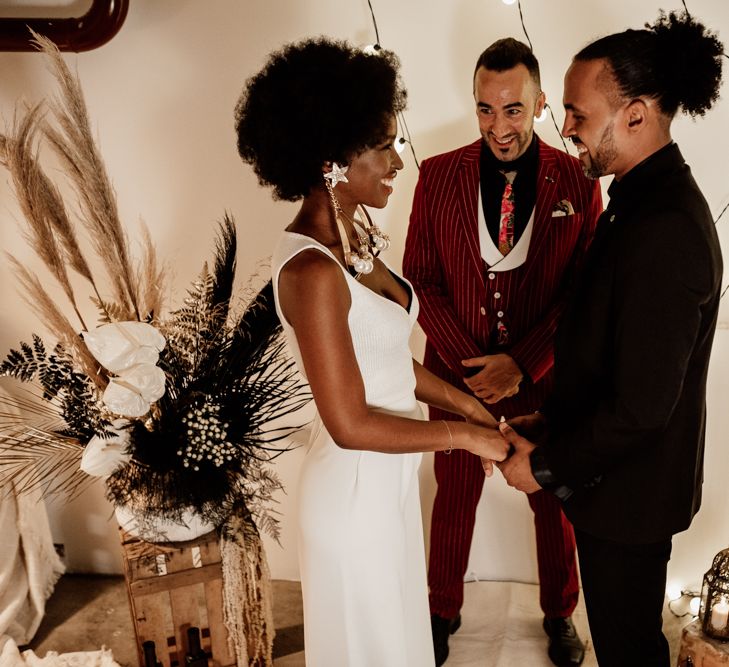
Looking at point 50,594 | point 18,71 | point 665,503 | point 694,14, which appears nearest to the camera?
point 665,503

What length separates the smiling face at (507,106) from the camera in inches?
74.2

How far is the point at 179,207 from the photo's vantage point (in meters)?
2.42

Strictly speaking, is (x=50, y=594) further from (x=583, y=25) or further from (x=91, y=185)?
(x=583, y=25)

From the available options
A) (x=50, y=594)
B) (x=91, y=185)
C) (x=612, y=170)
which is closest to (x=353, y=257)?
(x=612, y=170)

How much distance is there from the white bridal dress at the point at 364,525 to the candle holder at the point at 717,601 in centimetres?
93

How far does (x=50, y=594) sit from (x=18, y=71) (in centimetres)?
191

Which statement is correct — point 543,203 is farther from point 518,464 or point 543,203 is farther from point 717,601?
point 717,601

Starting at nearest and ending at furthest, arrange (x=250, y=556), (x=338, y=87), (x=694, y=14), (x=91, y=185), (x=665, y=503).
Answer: (x=338, y=87) → (x=665, y=503) → (x=91, y=185) → (x=250, y=556) → (x=694, y=14)

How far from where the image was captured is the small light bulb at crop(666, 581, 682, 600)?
8.15 feet

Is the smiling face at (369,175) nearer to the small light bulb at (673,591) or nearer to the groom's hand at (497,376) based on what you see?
the groom's hand at (497,376)

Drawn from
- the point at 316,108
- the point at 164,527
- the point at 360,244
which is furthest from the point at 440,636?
the point at 316,108

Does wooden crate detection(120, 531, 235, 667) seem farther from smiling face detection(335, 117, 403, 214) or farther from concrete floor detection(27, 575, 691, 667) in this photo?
smiling face detection(335, 117, 403, 214)

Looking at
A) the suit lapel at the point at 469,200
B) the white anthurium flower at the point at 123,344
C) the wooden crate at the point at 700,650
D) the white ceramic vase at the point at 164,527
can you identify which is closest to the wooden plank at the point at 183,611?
the white ceramic vase at the point at 164,527

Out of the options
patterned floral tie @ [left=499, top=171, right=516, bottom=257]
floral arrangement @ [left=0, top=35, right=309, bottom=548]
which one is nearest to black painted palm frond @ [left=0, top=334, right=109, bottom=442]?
floral arrangement @ [left=0, top=35, right=309, bottom=548]
